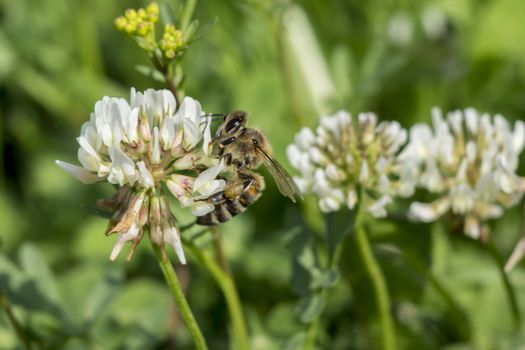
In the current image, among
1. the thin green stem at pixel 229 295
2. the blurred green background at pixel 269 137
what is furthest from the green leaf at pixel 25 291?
the thin green stem at pixel 229 295

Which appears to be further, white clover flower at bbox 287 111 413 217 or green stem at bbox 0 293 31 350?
green stem at bbox 0 293 31 350

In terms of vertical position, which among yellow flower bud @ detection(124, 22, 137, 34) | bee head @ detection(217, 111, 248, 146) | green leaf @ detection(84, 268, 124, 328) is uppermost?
yellow flower bud @ detection(124, 22, 137, 34)

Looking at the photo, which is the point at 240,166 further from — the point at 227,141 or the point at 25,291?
the point at 25,291

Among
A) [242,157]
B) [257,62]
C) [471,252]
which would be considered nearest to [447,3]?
[257,62]

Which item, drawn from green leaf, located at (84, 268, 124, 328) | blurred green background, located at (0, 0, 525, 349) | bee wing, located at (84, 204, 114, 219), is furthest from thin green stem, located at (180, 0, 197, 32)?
green leaf, located at (84, 268, 124, 328)

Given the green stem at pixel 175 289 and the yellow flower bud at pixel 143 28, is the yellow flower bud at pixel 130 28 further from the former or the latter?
the green stem at pixel 175 289

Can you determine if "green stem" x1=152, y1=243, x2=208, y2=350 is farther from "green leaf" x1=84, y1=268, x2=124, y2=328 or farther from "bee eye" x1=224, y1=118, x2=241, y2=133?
"green leaf" x1=84, y1=268, x2=124, y2=328
